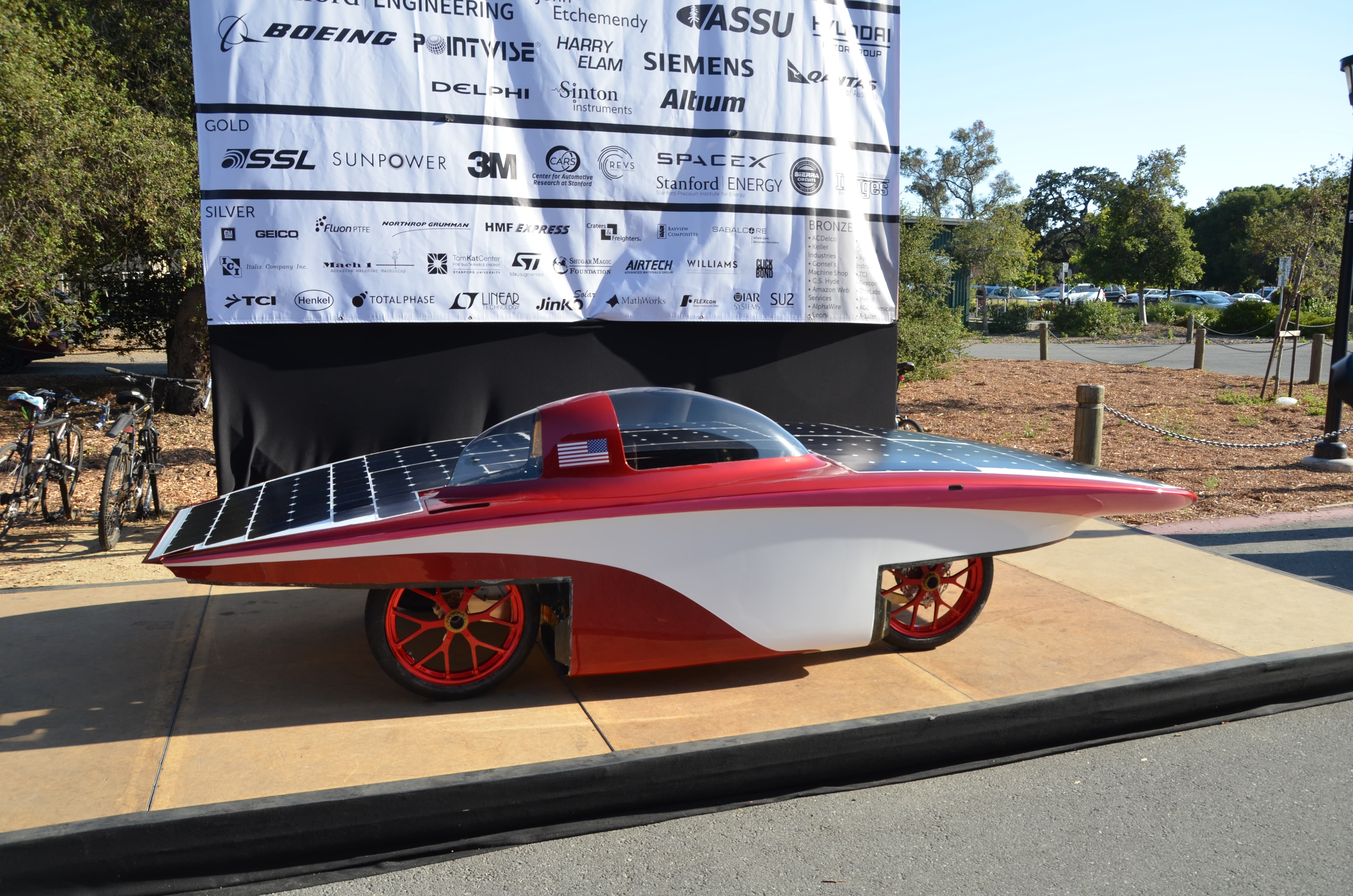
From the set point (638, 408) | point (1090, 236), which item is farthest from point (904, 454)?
point (1090, 236)

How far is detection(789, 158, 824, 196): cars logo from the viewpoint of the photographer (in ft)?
23.4

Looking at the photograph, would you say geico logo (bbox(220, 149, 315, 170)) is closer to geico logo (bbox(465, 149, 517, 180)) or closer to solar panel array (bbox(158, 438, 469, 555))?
geico logo (bbox(465, 149, 517, 180))

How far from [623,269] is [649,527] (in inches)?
124

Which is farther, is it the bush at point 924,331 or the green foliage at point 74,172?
the bush at point 924,331

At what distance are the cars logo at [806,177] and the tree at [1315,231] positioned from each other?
19.1 m

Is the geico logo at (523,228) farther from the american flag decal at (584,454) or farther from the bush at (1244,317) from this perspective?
the bush at (1244,317)

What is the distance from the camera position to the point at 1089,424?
8.41 m

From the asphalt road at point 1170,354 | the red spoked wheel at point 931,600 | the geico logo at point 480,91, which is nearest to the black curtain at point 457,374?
the geico logo at point 480,91

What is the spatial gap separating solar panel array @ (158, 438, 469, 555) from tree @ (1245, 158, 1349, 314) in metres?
22.6

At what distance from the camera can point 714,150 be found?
22.7 feet

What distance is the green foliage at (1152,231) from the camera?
37.2 meters

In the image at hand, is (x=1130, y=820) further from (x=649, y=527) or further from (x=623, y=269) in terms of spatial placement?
(x=623, y=269)

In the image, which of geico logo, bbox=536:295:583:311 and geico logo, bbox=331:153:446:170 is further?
geico logo, bbox=536:295:583:311

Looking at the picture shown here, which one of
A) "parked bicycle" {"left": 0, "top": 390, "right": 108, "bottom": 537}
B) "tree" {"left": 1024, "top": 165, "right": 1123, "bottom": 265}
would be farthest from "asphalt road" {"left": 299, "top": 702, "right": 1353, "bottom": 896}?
"tree" {"left": 1024, "top": 165, "right": 1123, "bottom": 265}
